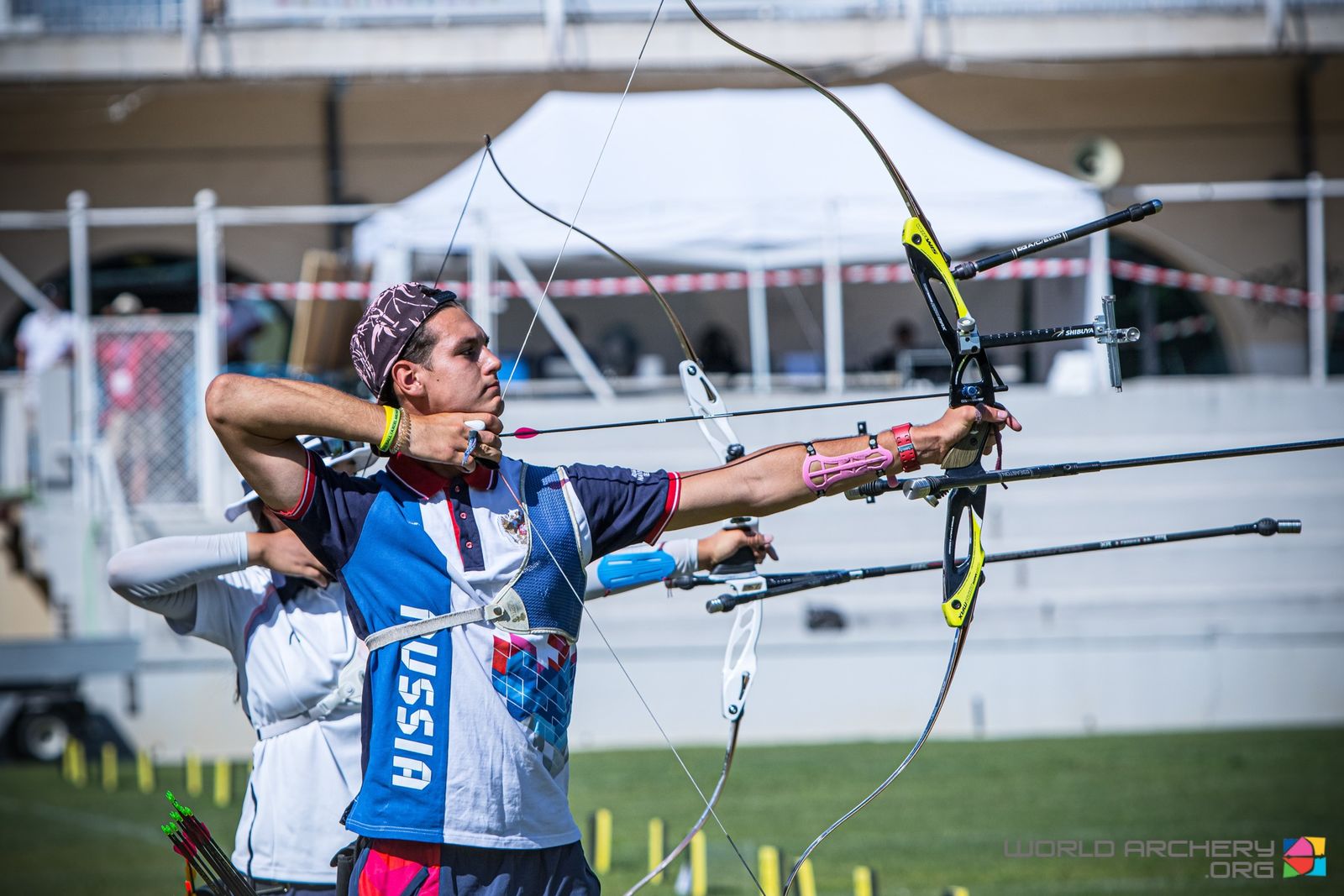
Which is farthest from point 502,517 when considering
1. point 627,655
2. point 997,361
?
point 997,361

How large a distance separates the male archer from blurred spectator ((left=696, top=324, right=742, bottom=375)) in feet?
26.5

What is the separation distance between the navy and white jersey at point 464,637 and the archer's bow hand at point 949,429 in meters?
0.45

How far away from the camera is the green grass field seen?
18.6ft

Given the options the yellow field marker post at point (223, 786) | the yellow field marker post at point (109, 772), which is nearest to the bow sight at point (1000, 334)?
the yellow field marker post at point (223, 786)

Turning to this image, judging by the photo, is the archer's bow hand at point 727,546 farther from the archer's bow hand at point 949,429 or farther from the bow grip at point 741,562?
the archer's bow hand at point 949,429

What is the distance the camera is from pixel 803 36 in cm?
1287

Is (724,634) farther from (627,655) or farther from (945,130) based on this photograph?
(945,130)

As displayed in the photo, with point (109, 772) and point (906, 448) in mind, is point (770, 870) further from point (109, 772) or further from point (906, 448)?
point (109, 772)

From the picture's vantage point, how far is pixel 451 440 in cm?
246

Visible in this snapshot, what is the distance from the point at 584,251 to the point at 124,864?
5378 mm

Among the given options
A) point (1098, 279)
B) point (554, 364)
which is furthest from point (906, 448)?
point (554, 364)

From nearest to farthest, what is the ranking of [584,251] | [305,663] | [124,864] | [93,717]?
1. [305,663]
2. [124,864]
3. [93,717]
4. [584,251]

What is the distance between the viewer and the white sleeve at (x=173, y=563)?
3.04 metres

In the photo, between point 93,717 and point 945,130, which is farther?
point 945,130
